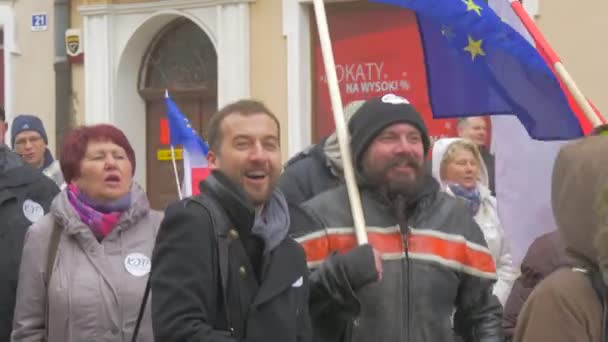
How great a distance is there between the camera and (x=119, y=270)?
5.06m

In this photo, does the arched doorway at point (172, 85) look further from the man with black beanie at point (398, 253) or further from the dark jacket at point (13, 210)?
the man with black beanie at point (398, 253)

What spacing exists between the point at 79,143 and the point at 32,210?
3.63ft

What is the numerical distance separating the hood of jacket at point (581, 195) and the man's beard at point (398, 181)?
107 centimetres

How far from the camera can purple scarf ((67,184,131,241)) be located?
5102 mm

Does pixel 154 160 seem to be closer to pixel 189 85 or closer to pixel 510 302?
pixel 189 85

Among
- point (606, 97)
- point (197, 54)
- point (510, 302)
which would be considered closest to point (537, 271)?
point (510, 302)

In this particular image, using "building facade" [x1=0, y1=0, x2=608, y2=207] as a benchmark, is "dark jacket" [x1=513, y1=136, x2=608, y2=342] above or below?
below

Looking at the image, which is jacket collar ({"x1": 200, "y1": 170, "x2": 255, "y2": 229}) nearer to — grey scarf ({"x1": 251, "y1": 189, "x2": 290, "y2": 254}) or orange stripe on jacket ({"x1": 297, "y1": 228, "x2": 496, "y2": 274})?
grey scarf ({"x1": 251, "y1": 189, "x2": 290, "y2": 254})

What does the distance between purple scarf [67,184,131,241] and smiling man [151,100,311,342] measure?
1064 mm

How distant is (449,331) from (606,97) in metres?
6.43

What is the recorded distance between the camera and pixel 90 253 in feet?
16.6

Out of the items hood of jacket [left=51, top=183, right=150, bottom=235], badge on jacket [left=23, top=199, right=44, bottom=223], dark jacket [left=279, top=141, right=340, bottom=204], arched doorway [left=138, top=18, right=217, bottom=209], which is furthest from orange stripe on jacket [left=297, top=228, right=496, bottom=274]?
arched doorway [left=138, top=18, right=217, bottom=209]

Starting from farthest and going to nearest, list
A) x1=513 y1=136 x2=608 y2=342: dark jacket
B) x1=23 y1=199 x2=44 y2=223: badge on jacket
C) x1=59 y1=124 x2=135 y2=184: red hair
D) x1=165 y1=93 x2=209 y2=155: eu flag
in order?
x1=165 y1=93 x2=209 y2=155: eu flag, x1=23 y1=199 x2=44 y2=223: badge on jacket, x1=59 y1=124 x2=135 y2=184: red hair, x1=513 y1=136 x2=608 y2=342: dark jacket

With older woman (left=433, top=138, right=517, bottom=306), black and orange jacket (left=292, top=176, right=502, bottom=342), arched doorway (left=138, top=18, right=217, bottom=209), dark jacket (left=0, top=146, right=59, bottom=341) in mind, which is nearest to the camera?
black and orange jacket (left=292, top=176, right=502, bottom=342)
